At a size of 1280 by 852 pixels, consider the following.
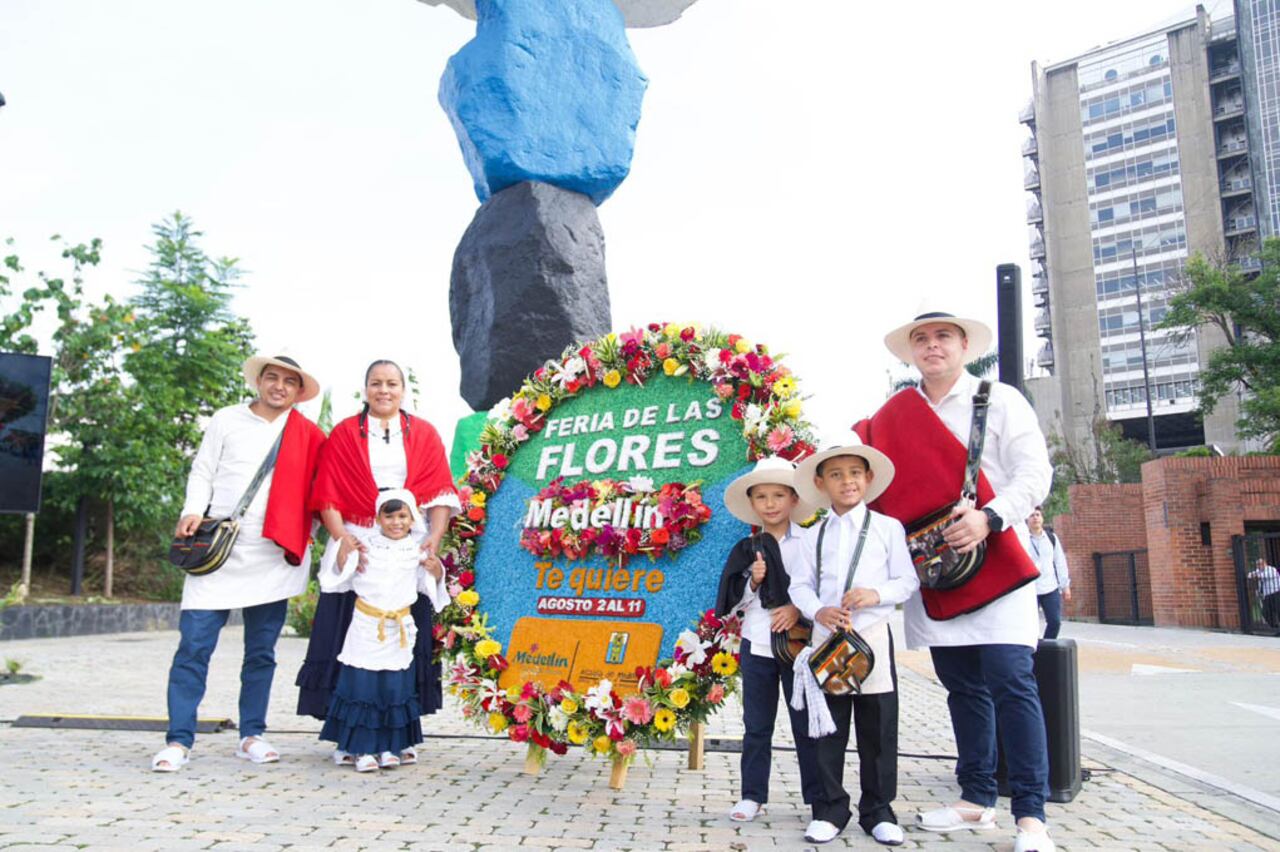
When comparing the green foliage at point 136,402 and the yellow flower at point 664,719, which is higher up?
the green foliage at point 136,402

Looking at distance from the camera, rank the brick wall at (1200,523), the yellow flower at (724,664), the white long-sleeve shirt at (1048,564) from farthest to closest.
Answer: the brick wall at (1200,523), the white long-sleeve shirt at (1048,564), the yellow flower at (724,664)

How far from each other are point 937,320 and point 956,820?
5.88 feet

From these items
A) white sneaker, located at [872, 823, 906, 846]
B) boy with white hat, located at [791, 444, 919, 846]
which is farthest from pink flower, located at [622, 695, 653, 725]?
white sneaker, located at [872, 823, 906, 846]

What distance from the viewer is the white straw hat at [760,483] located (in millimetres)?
3846

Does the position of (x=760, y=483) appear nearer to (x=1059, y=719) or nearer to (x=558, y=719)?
(x=558, y=719)

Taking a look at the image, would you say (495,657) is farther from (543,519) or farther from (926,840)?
(926,840)

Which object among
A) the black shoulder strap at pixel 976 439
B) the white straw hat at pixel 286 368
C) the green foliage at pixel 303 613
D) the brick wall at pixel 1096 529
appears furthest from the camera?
the brick wall at pixel 1096 529

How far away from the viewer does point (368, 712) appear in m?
4.52

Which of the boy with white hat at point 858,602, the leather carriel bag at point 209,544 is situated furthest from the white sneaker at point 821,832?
the leather carriel bag at point 209,544

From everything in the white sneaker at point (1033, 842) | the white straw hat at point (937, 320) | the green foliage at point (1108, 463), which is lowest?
the white sneaker at point (1033, 842)

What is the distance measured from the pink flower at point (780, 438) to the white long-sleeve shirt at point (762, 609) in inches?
13.0

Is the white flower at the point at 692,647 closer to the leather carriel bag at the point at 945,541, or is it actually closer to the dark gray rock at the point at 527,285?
the leather carriel bag at the point at 945,541

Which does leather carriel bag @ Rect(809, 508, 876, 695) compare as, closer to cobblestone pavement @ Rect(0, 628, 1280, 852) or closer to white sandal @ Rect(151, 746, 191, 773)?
cobblestone pavement @ Rect(0, 628, 1280, 852)

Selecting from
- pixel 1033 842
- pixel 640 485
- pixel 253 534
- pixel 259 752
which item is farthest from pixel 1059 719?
pixel 253 534
